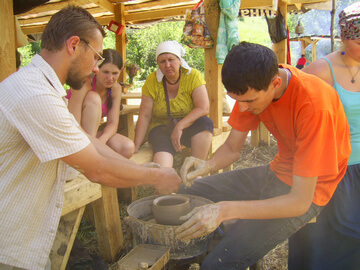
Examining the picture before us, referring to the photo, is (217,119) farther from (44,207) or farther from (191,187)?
(44,207)

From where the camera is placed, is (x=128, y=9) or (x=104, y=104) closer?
(x=104, y=104)

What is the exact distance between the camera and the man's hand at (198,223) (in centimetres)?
156

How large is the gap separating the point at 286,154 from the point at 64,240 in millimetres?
1624

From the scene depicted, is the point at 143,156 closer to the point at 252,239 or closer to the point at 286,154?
the point at 286,154

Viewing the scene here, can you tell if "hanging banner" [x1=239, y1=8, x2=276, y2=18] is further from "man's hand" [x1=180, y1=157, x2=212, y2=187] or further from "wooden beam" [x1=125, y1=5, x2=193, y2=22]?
"man's hand" [x1=180, y1=157, x2=212, y2=187]

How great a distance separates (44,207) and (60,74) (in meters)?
0.73

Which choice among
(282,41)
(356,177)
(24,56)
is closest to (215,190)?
(356,177)

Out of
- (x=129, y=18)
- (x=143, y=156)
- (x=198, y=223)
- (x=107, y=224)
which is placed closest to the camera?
(x=198, y=223)

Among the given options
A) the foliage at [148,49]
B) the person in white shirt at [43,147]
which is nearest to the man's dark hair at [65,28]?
the person in white shirt at [43,147]

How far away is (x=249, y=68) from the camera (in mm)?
1680

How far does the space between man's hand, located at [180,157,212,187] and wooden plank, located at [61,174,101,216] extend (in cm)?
62

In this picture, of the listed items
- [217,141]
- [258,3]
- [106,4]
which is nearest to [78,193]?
[217,141]

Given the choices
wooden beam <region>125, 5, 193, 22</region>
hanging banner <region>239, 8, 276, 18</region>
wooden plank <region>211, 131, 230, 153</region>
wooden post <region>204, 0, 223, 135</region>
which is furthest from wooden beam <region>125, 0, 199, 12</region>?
wooden plank <region>211, 131, 230, 153</region>

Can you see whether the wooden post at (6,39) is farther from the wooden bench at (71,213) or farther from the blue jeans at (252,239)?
the blue jeans at (252,239)
